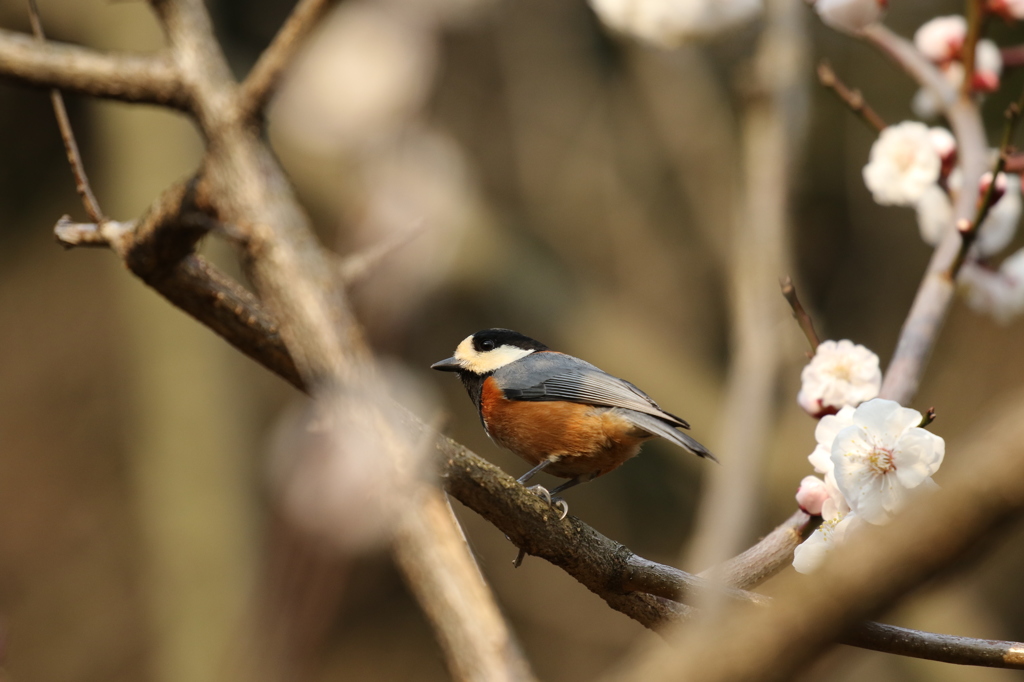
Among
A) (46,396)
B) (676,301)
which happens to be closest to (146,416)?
(46,396)

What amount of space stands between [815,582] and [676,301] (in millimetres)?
5321

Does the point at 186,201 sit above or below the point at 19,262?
above

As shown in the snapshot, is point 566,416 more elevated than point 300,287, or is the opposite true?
point 300,287

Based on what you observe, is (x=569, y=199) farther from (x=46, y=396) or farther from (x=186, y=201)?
(x=186, y=201)

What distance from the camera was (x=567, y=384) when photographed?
6.33ft

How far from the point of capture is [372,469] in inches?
34.6

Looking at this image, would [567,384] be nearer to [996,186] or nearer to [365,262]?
[365,262]

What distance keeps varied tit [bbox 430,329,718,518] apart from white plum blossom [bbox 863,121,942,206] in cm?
72

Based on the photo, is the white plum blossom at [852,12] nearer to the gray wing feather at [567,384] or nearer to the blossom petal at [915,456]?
the gray wing feather at [567,384]

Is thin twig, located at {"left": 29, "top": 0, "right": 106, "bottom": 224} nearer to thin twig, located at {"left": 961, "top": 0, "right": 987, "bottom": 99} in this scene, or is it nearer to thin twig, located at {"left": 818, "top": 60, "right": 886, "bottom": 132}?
thin twig, located at {"left": 818, "top": 60, "right": 886, "bottom": 132}

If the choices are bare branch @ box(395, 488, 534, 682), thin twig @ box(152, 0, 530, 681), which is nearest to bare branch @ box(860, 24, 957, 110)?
thin twig @ box(152, 0, 530, 681)

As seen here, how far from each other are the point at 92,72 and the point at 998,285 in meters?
1.88

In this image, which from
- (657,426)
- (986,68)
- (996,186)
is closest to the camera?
(996,186)

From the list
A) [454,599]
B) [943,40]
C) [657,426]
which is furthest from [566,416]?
[943,40]
